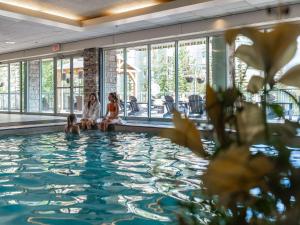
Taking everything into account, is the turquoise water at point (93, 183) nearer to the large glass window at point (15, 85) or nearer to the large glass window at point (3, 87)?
the large glass window at point (15, 85)

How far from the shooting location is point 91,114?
9320 mm

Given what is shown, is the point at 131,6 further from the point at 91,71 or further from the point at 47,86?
the point at 47,86

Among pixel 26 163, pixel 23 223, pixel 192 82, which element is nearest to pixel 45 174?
pixel 26 163

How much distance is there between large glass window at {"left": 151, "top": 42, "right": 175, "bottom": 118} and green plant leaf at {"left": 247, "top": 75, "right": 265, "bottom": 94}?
10009 millimetres

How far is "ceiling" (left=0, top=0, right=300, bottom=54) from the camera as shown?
7609 millimetres

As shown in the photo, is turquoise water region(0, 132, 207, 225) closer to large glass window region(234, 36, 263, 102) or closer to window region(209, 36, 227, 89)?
large glass window region(234, 36, 263, 102)

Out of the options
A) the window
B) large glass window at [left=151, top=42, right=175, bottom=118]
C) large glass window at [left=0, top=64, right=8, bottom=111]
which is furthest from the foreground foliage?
large glass window at [left=0, top=64, right=8, bottom=111]

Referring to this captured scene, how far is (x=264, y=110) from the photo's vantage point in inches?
27.2

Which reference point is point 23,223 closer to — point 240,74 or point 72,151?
point 240,74

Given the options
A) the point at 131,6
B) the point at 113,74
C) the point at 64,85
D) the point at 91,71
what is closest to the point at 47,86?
the point at 64,85

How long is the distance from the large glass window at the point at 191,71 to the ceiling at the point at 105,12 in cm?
113

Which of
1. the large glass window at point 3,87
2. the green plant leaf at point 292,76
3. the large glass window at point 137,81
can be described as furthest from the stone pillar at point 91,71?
the green plant leaf at point 292,76

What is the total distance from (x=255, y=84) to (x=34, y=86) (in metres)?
15.7

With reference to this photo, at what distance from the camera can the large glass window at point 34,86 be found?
50.5 feet
